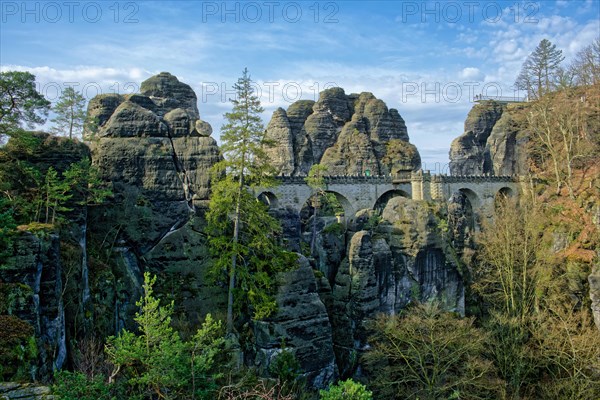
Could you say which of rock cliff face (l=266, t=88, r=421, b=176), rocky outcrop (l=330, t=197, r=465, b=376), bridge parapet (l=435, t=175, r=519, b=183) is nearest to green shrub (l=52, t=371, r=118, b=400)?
rocky outcrop (l=330, t=197, r=465, b=376)

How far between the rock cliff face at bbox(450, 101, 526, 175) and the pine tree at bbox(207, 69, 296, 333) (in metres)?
38.4

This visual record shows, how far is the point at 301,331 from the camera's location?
18938 mm

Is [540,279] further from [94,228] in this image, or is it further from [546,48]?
[546,48]

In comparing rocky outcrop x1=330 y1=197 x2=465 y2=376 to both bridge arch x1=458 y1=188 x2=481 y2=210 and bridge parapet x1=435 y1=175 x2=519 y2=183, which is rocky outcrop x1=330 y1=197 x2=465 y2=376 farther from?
bridge arch x1=458 y1=188 x2=481 y2=210

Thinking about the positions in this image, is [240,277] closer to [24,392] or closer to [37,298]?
[37,298]

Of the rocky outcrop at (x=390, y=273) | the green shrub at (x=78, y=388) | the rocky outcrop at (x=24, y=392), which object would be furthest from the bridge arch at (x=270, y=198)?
the rocky outcrop at (x=24, y=392)

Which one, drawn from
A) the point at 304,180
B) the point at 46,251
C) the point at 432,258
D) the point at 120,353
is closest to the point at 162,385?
the point at 120,353

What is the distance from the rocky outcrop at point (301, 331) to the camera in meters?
18.5

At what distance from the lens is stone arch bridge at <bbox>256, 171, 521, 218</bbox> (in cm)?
3422

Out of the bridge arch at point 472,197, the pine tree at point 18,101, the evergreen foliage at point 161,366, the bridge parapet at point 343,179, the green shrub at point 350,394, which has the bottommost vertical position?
the green shrub at point 350,394

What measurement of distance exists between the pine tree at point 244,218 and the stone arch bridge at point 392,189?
1266cm

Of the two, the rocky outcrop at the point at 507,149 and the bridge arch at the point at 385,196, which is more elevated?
the rocky outcrop at the point at 507,149

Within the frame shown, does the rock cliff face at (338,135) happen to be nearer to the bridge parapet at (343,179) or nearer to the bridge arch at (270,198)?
the bridge parapet at (343,179)

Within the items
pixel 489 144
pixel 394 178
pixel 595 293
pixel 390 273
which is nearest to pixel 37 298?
pixel 390 273
